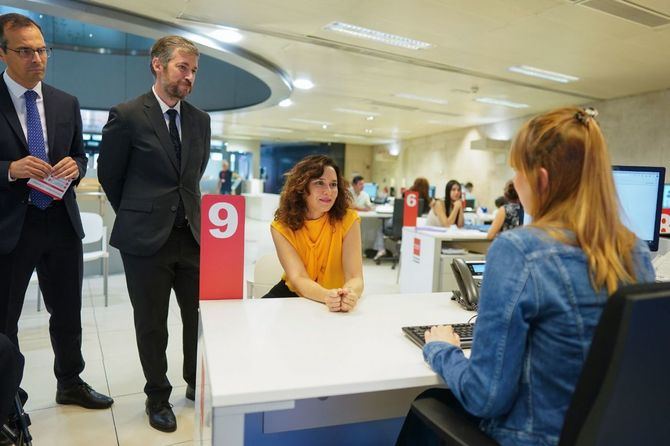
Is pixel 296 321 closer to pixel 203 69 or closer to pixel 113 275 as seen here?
pixel 113 275

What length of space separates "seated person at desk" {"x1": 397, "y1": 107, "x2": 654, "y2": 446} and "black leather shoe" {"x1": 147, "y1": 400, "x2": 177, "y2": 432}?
5.39ft

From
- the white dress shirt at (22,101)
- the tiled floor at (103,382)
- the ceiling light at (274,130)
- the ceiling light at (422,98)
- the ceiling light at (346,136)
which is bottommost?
the tiled floor at (103,382)

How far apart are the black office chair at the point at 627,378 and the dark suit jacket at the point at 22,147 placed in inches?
81.7

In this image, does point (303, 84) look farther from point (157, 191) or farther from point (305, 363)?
point (305, 363)

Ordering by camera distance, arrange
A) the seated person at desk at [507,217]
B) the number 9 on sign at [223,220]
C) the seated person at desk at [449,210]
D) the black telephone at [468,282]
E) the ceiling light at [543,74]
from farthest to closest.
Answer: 1. the ceiling light at [543,74]
2. the seated person at desk at [449,210]
3. the seated person at desk at [507,217]
4. the black telephone at [468,282]
5. the number 9 on sign at [223,220]

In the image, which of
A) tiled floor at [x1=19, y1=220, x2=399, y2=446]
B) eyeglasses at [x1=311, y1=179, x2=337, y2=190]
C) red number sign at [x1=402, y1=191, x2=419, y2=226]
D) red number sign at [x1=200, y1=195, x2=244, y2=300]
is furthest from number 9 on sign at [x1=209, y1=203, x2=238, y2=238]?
red number sign at [x1=402, y1=191, x2=419, y2=226]

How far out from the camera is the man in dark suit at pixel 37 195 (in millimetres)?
1864

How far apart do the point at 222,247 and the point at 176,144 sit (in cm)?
78

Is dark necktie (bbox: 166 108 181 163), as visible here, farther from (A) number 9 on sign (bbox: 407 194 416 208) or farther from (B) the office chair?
(A) number 9 on sign (bbox: 407 194 416 208)

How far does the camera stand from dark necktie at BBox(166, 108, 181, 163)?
82.3 inches

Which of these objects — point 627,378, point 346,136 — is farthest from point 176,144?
point 346,136

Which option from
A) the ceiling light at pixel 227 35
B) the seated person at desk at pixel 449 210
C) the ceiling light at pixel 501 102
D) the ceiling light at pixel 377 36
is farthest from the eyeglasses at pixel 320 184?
the ceiling light at pixel 501 102

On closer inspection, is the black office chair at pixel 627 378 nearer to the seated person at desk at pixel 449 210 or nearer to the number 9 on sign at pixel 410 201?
the number 9 on sign at pixel 410 201

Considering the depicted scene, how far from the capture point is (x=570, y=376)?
854 millimetres
